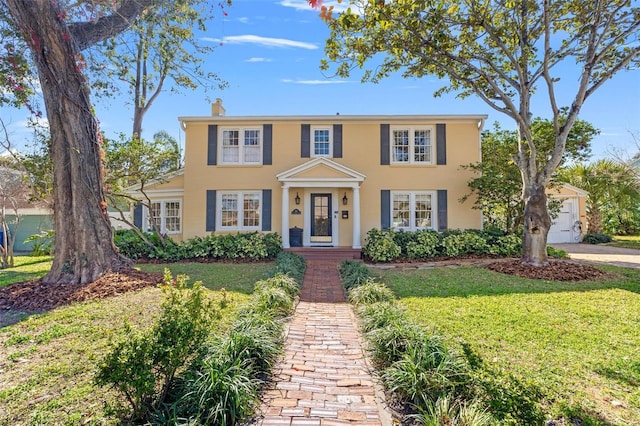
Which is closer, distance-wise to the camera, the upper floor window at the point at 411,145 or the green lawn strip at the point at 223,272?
the green lawn strip at the point at 223,272

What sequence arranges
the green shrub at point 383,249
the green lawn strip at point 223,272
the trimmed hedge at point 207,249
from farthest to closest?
the trimmed hedge at point 207,249
the green shrub at point 383,249
the green lawn strip at point 223,272

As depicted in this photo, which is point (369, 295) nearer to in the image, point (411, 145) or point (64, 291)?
point (64, 291)

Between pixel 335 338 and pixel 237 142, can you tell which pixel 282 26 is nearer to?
pixel 237 142

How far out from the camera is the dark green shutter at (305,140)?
1324 cm

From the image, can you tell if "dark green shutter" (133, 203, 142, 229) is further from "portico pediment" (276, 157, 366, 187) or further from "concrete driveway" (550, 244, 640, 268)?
"concrete driveway" (550, 244, 640, 268)

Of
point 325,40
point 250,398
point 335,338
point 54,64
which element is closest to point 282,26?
point 325,40

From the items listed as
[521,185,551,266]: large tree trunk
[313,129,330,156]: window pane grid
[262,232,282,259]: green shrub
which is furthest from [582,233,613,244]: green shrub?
[262,232,282,259]: green shrub

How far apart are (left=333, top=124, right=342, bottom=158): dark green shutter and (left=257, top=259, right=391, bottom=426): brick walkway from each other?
8.87 metres

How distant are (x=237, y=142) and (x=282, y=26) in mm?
6106

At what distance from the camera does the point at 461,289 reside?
274 inches

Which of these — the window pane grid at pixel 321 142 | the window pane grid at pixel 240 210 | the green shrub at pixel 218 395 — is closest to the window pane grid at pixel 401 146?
the window pane grid at pixel 321 142

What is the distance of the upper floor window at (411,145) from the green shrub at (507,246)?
162 inches

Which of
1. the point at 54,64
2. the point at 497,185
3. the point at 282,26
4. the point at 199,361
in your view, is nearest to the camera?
the point at 199,361

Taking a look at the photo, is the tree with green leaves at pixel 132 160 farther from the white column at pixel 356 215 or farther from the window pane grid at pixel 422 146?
the window pane grid at pixel 422 146
